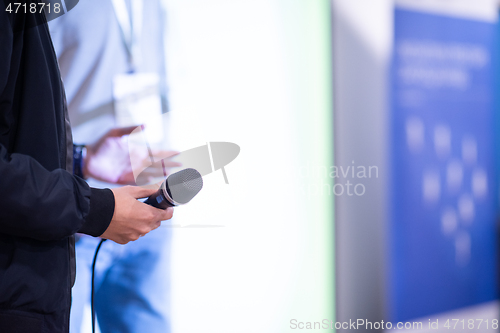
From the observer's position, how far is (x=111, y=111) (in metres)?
0.97

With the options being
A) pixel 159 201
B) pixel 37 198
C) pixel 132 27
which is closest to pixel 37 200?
pixel 37 198

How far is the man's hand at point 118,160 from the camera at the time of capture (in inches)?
38.3

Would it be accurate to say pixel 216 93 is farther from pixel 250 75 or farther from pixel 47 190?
pixel 47 190

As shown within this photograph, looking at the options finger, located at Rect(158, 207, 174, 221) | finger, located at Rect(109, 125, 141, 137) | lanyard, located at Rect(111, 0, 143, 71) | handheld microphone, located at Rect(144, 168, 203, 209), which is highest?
lanyard, located at Rect(111, 0, 143, 71)

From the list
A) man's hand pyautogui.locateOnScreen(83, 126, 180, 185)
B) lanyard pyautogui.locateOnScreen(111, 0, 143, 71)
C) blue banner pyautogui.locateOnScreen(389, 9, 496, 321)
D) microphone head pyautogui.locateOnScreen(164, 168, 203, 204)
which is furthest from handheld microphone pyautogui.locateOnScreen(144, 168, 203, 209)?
blue banner pyautogui.locateOnScreen(389, 9, 496, 321)

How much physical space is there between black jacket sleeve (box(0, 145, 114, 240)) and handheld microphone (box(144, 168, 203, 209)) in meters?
0.17

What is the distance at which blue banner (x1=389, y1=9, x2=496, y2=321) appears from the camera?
4.33 ft

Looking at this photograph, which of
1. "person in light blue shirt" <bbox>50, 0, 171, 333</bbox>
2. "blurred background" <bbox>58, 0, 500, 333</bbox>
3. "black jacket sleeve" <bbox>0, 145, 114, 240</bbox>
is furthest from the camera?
"blurred background" <bbox>58, 0, 500, 333</bbox>

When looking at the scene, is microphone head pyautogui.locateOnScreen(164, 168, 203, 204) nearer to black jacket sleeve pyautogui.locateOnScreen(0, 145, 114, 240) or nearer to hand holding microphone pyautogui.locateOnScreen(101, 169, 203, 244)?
hand holding microphone pyautogui.locateOnScreen(101, 169, 203, 244)

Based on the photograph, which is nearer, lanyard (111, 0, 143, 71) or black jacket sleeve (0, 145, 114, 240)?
black jacket sleeve (0, 145, 114, 240)

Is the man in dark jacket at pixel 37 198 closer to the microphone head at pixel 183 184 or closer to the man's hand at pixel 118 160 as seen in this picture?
the microphone head at pixel 183 184

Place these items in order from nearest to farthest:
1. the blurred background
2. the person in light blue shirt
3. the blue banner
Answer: the person in light blue shirt, the blurred background, the blue banner

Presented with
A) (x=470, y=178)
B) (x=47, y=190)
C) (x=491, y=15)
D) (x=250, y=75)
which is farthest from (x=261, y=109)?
(x=491, y=15)

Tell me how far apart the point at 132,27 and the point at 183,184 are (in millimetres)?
580
